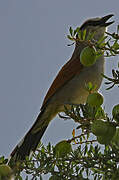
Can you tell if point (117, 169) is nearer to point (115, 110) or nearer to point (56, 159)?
point (115, 110)

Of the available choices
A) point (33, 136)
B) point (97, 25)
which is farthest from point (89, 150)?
point (97, 25)

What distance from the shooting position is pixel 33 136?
3.36 m

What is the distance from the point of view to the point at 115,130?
5.05ft

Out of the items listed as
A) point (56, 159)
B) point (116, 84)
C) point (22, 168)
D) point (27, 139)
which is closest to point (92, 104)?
point (116, 84)

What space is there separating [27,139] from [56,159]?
5.30 feet

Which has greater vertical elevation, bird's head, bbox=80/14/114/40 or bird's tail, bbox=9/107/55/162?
bird's head, bbox=80/14/114/40

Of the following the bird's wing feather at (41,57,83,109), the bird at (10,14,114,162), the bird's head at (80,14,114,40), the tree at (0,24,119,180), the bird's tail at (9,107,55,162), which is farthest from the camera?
the bird's head at (80,14,114,40)

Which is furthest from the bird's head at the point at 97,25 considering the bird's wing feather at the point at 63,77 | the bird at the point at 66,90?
the bird's wing feather at the point at 63,77

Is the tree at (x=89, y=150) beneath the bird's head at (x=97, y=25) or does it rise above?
beneath

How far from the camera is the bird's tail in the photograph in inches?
123

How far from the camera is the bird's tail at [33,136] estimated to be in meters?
3.11

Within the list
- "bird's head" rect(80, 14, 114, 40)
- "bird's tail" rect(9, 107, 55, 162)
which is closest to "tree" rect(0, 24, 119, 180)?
"bird's tail" rect(9, 107, 55, 162)

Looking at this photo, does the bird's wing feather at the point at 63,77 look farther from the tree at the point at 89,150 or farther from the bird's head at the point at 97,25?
the tree at the point at 89,150

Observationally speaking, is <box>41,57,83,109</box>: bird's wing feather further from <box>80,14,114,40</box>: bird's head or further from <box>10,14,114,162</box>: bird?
<box>80,14,114,40</box>: bird's head
